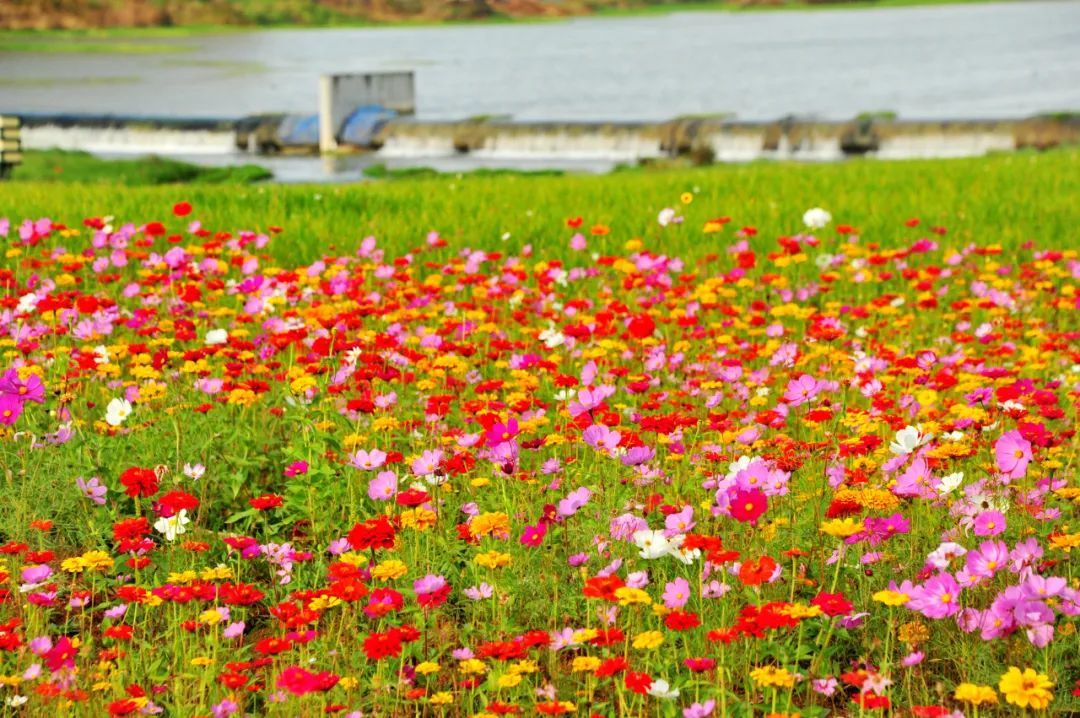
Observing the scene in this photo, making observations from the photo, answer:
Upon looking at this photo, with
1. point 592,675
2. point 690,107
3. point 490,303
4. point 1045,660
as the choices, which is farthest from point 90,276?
point 690,107

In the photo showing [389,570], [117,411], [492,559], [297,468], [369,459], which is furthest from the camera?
[117,411]

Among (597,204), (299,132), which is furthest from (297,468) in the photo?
(299,132)

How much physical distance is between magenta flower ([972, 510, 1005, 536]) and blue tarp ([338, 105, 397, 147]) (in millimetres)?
27323

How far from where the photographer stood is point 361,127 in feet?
98.9

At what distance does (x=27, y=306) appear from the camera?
519 cm

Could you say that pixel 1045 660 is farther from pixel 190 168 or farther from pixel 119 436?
pixel 190 168

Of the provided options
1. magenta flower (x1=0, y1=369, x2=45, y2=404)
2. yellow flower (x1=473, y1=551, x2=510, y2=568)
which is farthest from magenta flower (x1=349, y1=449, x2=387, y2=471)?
magenta flower (x1=0, y1=369, x2=45, y2=404)

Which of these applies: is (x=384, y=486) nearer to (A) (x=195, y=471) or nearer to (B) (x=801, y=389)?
(A) (x=195, y=471)

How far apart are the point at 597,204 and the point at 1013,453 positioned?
26.3ft

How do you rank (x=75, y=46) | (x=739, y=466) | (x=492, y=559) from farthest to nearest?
1. (x=75, y=46)
2. (x=739, y=466)
3. (x=492, y=559)

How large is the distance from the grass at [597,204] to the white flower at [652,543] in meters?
5.78

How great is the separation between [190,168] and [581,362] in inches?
684

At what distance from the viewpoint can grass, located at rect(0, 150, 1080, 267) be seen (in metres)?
9.66

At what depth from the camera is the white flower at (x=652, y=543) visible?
335 cm
